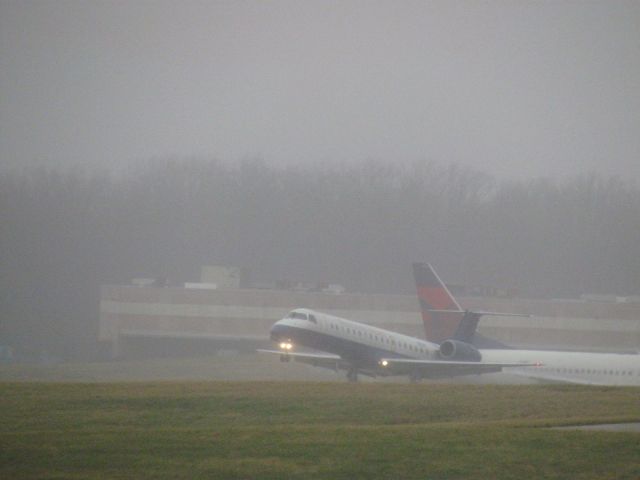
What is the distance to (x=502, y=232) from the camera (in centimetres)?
13525

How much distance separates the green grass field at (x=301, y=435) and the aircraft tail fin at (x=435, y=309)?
24.2 meters

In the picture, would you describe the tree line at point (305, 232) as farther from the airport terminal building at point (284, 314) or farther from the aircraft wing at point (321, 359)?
the aircraft wing at point (321, 359)

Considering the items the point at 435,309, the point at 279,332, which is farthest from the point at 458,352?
the point at 279,332

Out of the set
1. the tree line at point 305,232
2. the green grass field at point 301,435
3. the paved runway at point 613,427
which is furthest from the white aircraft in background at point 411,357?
the tree line at point 305,232

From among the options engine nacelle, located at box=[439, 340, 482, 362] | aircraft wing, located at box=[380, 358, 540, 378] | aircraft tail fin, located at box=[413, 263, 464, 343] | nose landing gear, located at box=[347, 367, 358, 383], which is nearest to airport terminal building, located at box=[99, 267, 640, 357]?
aircraft tail fin, located at box=[413, 263, 464, 343]

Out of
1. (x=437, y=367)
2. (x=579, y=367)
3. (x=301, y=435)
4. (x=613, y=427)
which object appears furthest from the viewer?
(x=579, y=367)

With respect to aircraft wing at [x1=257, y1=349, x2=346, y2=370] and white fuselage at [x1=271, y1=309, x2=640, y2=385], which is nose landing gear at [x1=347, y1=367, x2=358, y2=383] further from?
white fuselage at [x1=271, y1=309, x2=640, y2=385]

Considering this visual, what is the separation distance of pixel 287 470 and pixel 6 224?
96399 mm

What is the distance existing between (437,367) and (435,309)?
9358mm

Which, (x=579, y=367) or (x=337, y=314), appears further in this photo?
(x=337, y=314)

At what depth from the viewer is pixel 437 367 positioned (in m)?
47.4

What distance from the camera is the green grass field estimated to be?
55.3 feet

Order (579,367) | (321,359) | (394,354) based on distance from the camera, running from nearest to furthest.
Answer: (321,359), (579,367), (394,354)

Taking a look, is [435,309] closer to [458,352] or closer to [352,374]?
[458,352]
